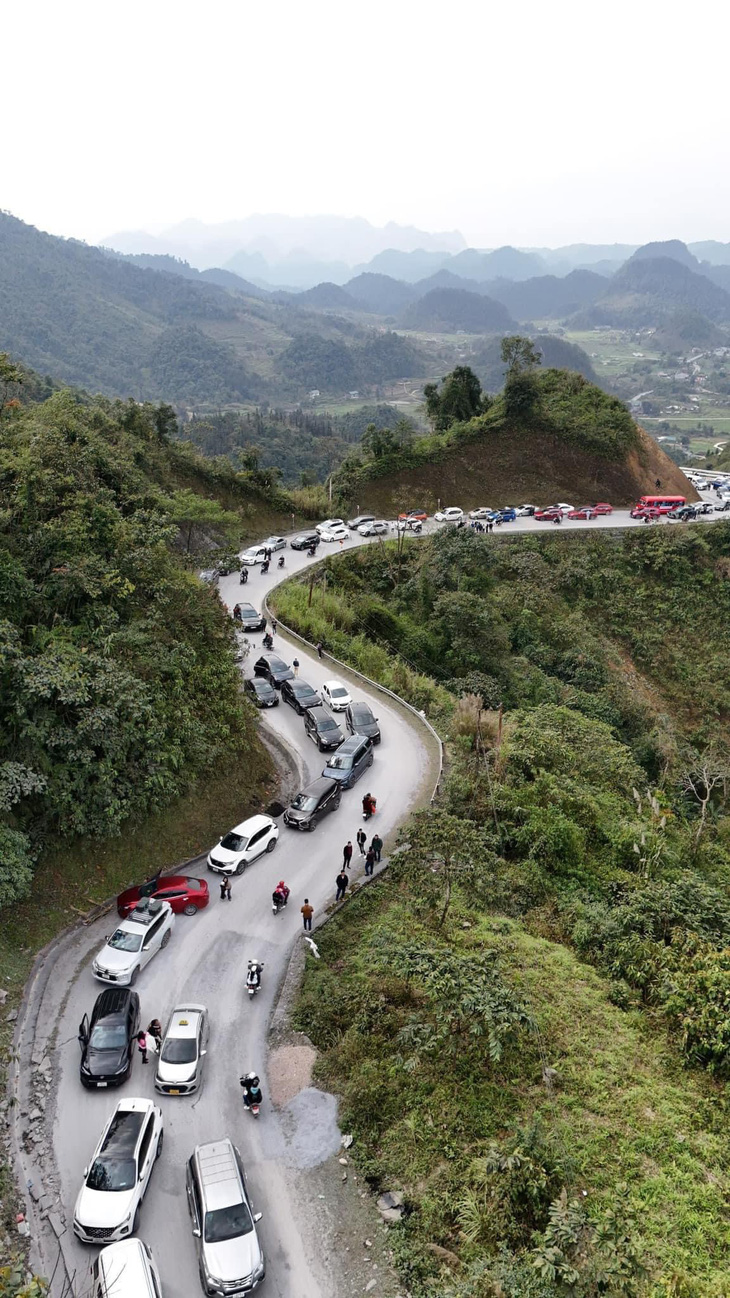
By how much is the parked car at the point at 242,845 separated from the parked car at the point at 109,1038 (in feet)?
14.5

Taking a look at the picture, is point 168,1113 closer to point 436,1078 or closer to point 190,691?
point 436,1078

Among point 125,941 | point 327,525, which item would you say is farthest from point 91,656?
point 327,525

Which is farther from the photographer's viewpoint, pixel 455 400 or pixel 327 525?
pixel 455 400

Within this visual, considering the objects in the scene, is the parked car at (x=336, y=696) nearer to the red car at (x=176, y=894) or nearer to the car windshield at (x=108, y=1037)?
the red car at (x=176, y=894)

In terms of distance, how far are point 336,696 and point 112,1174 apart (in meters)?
17.3

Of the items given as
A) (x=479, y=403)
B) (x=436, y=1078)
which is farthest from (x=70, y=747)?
(x=479, y=403)

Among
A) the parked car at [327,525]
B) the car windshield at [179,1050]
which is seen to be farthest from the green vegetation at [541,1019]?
the parked car at [327,525]

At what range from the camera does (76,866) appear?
17.0 m

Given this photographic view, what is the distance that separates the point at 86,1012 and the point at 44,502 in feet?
41.3

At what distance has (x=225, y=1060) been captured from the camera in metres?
13.3

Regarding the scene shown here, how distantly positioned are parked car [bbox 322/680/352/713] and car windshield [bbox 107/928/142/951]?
1245 cm

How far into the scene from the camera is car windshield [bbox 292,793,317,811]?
19875 mm

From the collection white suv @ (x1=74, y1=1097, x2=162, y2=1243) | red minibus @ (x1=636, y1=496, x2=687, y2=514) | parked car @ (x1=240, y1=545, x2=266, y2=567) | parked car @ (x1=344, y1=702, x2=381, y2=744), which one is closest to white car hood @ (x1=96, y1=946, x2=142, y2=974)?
white suv @ (x1=74, y1=1097, x2=162, y2=1243)

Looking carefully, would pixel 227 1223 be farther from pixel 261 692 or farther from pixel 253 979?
pixel 261 692
